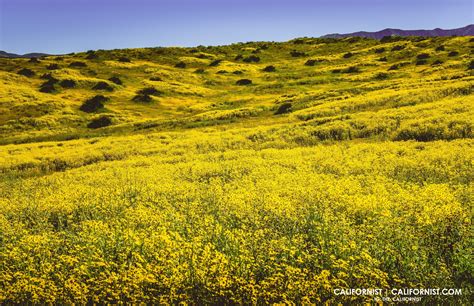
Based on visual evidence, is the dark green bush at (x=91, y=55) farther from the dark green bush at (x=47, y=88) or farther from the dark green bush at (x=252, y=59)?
the dark green bush at (x=252, y=59)

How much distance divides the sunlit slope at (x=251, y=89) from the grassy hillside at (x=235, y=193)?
333mm

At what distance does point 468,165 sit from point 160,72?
2256 inches

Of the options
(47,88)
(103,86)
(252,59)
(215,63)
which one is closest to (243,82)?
(215,63)

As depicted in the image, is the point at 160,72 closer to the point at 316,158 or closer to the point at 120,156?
the point at 120,156

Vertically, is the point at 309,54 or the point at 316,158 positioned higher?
the point at 309,54

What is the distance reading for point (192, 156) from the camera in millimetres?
25203

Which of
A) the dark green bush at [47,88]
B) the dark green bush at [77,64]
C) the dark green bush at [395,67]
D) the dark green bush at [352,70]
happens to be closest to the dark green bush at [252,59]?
the dark green bush at [352,70]

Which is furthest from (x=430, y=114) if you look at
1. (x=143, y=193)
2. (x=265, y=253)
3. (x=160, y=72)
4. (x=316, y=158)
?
(x=160, y=72)

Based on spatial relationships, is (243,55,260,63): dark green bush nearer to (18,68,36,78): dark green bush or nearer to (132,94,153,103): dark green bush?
(132,94,153,103): dark green bush

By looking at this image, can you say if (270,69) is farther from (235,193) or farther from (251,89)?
(235,193)

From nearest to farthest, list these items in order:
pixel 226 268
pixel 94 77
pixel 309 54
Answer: pixel 226 268 < pixel 94 77 < pixel 309 54

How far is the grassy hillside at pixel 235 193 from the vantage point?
8031mm

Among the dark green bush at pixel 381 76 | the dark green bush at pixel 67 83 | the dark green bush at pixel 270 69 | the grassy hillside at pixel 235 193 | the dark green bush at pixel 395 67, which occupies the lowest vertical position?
the grassy hillside at pixel 235 193

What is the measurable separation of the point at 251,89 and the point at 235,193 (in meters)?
45.7
